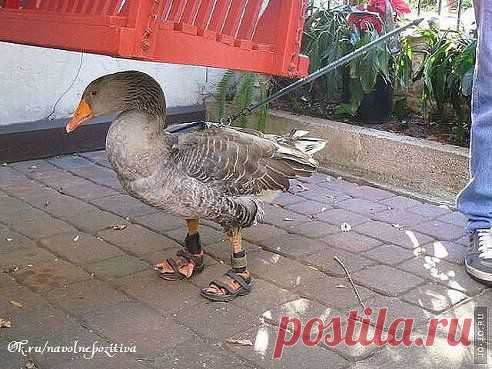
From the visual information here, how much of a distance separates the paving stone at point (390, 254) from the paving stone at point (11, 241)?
162 cm

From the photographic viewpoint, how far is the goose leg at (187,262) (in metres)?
2.82

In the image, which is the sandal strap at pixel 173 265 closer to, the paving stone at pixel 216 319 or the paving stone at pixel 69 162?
the paving stone at pixel 216 319

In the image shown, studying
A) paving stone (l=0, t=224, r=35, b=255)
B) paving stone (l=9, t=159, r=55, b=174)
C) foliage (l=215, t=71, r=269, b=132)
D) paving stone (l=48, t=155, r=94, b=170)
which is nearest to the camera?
paving stone (l=0, t=224, r=35, b=255)

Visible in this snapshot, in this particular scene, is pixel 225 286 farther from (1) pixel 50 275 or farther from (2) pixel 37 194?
(2) pixel 37 194

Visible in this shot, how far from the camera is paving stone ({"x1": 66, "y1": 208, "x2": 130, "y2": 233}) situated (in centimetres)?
338

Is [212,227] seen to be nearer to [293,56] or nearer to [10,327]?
[10,327]

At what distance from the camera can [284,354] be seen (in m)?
2.26

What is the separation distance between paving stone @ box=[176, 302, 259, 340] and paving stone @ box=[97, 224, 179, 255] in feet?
2.07

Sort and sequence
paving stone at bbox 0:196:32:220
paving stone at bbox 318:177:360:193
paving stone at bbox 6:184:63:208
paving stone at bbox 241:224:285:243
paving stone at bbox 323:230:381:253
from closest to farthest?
paving stone at bbox 323:230:381:253
paving stone at bbox 241:224:285:243
paving stone at bbox 0:196:32:220
paving stone at bbox 6:184:63:208
paving stone at bbox 318:177:360:193

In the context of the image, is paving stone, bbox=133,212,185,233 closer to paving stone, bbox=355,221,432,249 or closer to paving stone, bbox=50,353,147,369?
paving stone, bbox=355,221,432,249

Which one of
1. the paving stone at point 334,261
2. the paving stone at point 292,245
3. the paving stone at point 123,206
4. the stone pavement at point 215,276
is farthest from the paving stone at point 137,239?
the paving stone at point 334,261

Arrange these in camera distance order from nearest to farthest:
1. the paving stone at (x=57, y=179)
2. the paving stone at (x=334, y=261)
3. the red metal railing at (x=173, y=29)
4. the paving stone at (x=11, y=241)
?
the red metal railing at (x=173, y=29) → the paving stone at (x=334, y=261) → the paving stone at (x=11, y=241) → the paving stone at (x=57, y=179)

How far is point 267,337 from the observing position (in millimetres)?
2365

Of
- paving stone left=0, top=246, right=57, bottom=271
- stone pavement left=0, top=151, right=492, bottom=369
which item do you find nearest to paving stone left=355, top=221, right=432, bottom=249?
stone pavement left=0, top=151, right=492, bottom=369
